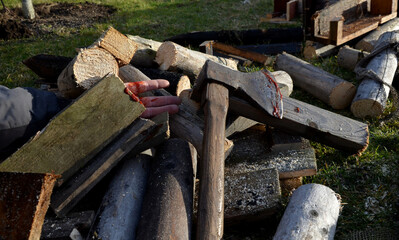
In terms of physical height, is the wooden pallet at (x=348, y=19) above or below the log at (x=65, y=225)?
above

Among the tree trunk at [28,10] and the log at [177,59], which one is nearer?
the log at [177,59]

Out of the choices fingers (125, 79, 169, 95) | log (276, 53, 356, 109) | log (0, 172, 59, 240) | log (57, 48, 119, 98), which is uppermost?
log (57, 48, 119, 98)

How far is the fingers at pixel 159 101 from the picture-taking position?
358 centimetres

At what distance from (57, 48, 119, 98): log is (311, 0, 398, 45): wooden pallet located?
13.2 ft

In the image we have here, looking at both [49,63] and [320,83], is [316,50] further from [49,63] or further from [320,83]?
[49,63]

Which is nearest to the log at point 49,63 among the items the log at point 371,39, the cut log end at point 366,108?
the cut log end at point 366,108

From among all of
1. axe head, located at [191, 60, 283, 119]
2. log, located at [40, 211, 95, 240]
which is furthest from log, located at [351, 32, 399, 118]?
log, located at [40, 211, 95, 240]

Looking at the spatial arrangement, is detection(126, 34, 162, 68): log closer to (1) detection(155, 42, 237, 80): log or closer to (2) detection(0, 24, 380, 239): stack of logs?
(1) detection(155, 42, 237, 80): log

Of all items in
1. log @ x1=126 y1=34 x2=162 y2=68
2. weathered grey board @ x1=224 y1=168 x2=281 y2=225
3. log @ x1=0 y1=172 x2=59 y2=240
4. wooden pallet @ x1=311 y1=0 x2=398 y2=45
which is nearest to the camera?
log @ x1=0 y1=172 x2=59 y2=240

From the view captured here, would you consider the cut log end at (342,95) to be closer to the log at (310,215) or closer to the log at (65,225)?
the log at (310,215)

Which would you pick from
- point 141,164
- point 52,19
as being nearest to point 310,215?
point 141,164

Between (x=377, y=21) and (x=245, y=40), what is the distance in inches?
97.7

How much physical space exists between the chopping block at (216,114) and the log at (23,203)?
3.24 feet

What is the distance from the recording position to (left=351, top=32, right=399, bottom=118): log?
4.50 meters
